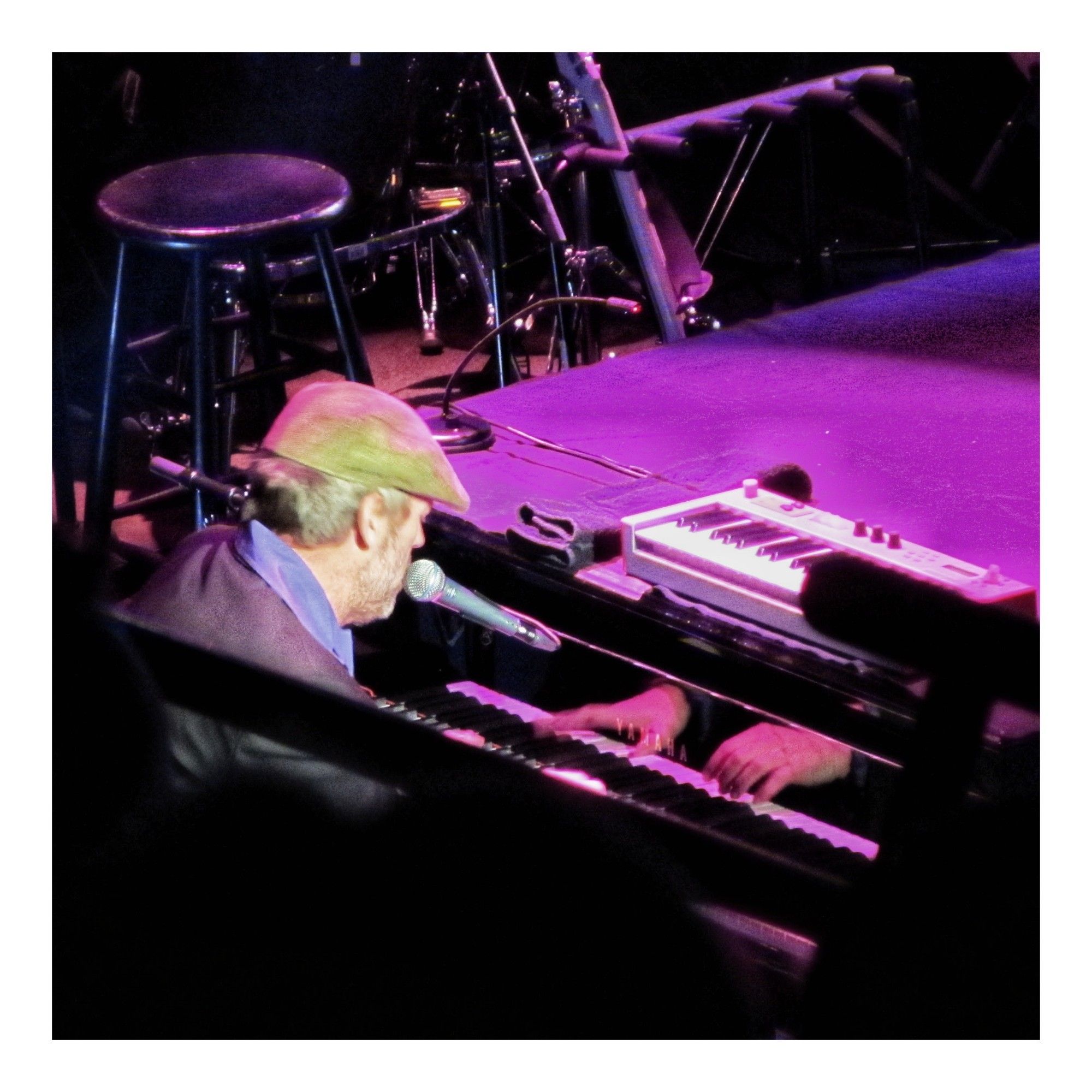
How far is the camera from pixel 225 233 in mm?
2785

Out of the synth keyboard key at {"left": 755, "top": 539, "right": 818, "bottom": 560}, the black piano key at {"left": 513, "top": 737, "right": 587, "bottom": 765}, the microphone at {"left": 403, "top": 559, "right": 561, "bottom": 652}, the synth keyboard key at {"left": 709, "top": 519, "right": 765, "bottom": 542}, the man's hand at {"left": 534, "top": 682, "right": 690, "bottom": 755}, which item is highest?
the synth keyboard key at {"left": 709, "top": 519, "right": 765, "bottom": 542}

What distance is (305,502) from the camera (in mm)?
2131

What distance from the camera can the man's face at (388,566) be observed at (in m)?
2.20

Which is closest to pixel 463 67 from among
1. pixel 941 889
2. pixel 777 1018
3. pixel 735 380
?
pixel 735 380

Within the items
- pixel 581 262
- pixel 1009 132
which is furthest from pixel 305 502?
pixel 1009 132

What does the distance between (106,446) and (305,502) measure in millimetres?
1198

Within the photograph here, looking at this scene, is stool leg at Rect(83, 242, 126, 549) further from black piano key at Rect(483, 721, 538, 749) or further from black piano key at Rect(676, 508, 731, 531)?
black piano key at Rect(676, 508, 731, 531)

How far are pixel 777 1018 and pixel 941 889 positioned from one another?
1026mm

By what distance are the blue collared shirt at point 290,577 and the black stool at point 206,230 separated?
902mm

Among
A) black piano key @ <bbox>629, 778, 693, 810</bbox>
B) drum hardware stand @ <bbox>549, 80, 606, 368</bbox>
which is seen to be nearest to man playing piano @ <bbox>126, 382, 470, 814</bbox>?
black piano key @ <bbox>629, 778, 693, 810</bbox>

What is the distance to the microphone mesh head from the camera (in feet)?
7.25

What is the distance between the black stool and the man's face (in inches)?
34.6

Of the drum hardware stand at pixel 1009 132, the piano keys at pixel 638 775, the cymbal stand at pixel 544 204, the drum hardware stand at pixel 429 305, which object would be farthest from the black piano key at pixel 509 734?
the drum hardware stand at pixel 1009 132

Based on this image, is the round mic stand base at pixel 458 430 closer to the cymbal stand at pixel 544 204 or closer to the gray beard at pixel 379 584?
the gray beard at pixel 379 584
